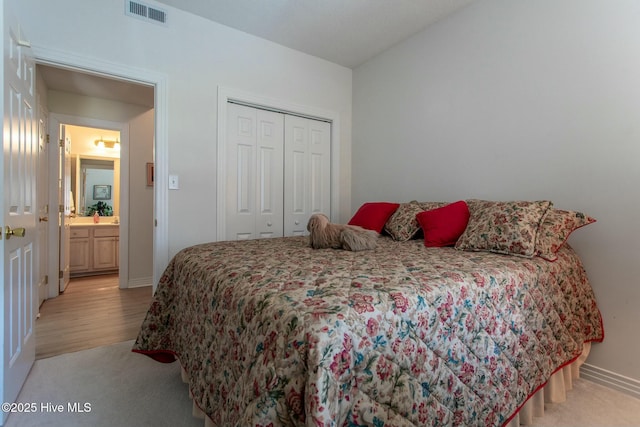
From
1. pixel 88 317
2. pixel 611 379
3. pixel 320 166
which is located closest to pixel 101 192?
pixel 88 317

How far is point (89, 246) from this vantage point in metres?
4.76

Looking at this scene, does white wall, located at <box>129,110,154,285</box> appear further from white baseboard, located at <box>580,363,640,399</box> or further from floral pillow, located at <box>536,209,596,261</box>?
white baseboard, located at <box>580,363,640,399</box>

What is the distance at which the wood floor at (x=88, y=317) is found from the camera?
241cm

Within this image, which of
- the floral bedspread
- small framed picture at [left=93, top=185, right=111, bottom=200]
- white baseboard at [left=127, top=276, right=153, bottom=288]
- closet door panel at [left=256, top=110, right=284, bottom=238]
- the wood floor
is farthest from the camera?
small framed picture at [left=93, top=185, right=111, bottom=200]

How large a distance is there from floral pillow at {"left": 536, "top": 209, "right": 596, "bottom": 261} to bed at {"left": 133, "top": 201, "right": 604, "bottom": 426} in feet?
0.13

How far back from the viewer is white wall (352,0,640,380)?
1787 mm

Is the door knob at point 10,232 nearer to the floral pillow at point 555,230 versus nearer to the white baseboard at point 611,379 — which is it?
the floral pillow at point 555,230

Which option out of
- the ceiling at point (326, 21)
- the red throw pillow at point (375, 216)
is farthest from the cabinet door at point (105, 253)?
the red throw pillow at point (375, 216)

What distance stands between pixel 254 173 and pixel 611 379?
9.80ft

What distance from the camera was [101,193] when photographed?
5266mm

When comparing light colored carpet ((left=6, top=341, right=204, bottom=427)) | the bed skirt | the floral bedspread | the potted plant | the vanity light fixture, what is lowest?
light colored carpet ((left=6, top=341, right=204, bottom=427))

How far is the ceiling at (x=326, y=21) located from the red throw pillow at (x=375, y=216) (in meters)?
1.60

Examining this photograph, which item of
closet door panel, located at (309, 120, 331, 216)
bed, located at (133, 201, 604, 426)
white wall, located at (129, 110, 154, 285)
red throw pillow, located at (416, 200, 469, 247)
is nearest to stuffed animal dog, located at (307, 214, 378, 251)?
bed, located at (133, 201, 604, 426)

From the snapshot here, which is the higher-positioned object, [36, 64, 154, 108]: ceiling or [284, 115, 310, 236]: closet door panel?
[36, 64, 154, 108]: ceiling
